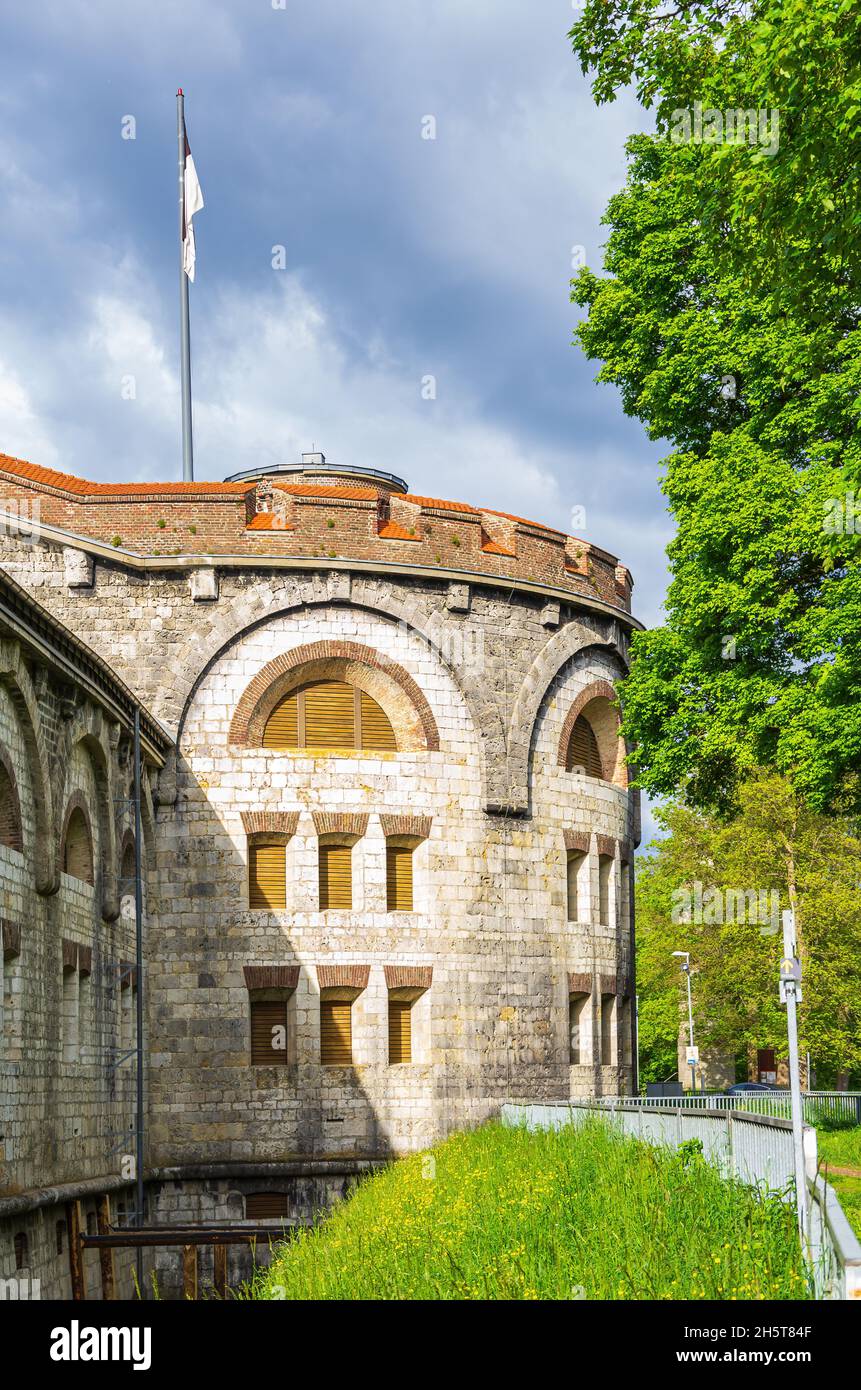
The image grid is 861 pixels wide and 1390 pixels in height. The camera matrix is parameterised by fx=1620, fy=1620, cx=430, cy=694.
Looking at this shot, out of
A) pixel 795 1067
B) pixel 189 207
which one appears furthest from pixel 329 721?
pixel 795 1067

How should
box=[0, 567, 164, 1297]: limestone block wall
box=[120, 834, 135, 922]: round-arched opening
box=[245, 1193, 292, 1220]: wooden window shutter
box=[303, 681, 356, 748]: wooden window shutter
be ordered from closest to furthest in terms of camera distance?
box=[0, 567, 164, 1297]: limestone block wall < box=[120, 834, 135, 922]: round-arched opening < box=[245, 1193, 292, 1220]: wooden window shutter < box=[303, 681, 356, 748]: wooden window shutter

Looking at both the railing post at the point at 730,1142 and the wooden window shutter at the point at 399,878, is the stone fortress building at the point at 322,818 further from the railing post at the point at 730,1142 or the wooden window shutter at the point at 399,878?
the railing post at the point at 730,1142

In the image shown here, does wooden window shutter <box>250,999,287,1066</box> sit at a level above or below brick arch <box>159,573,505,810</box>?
below

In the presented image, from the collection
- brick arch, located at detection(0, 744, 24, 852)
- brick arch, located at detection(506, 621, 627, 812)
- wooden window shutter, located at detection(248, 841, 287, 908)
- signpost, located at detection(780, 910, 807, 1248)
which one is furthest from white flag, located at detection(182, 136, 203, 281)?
signpost, located at detection(780, 910, 807, 1248)

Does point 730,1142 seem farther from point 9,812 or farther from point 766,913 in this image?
point 766,913

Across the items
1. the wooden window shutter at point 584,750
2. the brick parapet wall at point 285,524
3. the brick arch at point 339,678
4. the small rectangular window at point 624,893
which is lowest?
the small rectangular window at point 624,893

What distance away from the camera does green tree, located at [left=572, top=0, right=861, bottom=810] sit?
49.1ft

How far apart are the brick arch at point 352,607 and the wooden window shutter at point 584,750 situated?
2384mm

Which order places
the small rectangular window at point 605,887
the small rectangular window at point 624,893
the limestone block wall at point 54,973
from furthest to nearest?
the small rectangular window at point 624,893
the small rectangular window at point 605,887
the limestone block wall at point 54,973

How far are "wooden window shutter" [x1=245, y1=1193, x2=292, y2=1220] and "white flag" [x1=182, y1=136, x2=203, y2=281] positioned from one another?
1823 centimetres

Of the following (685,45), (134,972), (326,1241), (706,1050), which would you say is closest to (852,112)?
(685,45)

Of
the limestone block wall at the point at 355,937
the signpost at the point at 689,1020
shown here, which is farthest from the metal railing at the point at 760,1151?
the signpost at the point at 689,1020

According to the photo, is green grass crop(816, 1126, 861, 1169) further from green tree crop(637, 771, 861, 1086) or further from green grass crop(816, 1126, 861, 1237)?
green tree crop(637, 771, 861, 1086)

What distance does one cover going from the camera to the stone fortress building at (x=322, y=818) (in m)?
25.4
